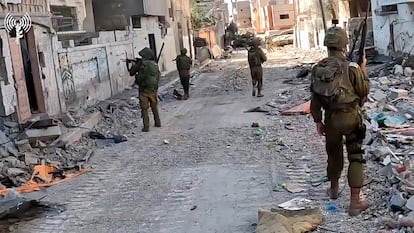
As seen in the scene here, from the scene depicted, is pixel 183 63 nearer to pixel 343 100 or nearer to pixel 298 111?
pixel 298 111

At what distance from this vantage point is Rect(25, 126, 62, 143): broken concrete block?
1040cm

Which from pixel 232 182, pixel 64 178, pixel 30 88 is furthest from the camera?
pixel 30 88

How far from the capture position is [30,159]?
30.0 feet

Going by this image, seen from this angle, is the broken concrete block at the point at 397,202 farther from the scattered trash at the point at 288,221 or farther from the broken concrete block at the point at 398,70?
the broken concrete block at the point at 398,70

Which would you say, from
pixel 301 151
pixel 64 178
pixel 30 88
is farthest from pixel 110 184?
pixel 30 88

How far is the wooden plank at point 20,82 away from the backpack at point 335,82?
7.92 meters

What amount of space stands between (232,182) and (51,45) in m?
8.06

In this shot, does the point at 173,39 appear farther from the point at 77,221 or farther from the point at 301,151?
the point at 77,221

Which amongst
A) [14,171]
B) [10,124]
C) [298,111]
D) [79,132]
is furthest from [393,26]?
[14,171]

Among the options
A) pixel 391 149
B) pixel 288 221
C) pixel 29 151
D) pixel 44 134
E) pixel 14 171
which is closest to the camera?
pixel 288 221

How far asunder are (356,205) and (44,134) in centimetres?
671

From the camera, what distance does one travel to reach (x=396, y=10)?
18.7m

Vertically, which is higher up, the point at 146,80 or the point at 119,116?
the point at 146,80

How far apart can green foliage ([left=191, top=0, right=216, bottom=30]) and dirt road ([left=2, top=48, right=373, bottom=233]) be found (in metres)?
30.7
